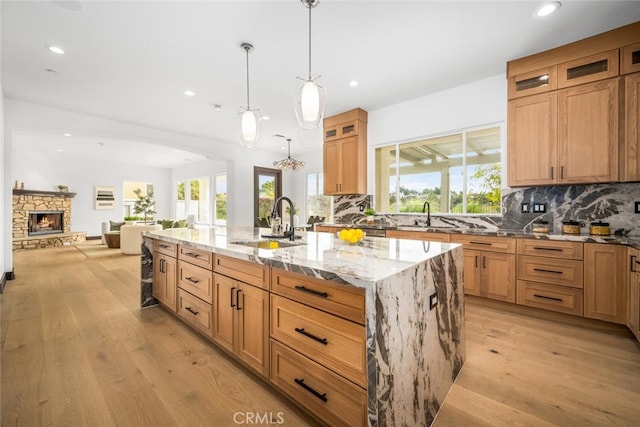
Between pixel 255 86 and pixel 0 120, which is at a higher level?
pixel 255 86

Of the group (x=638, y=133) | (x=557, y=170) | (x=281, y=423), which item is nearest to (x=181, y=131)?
(x=281, y=423)

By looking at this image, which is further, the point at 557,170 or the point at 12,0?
the point at 557,170

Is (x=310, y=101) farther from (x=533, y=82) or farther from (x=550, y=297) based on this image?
(x=550, y=297)

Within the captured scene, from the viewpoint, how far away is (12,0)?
7.41 feet

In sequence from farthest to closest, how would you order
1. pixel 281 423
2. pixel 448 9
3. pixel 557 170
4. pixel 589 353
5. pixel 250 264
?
pixel 557 170 → pixel 448 9 → pixel 589 353 → pixel 250 264 → pixel 281 423

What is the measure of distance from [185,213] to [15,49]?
8.99 meters

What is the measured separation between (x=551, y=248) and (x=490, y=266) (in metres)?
0.58

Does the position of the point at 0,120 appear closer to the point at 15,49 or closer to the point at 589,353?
the point at 15,49

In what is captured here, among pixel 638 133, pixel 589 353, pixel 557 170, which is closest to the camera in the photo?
pixel 589 353

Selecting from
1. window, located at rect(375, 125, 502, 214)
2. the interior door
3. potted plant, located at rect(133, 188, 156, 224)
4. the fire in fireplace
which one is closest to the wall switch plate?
window, located at rect(375, 125, 502, 214)

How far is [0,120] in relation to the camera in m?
3.79

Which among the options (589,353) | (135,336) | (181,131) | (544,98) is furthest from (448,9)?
(181,131)

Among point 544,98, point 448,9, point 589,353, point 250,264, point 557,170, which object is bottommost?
point 589,353

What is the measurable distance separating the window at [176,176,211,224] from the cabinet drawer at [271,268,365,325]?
954 cm
